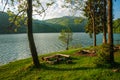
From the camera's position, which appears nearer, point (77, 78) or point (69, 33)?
point (77, 78)

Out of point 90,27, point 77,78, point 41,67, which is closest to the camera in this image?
point 77,78

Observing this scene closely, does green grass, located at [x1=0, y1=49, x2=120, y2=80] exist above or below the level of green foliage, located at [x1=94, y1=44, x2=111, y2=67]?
below

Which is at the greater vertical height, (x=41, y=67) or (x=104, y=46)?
(x=104, y=46)

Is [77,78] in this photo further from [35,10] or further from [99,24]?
[99,24]

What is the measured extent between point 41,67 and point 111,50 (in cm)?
694

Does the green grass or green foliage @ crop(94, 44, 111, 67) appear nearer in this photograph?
the green grass

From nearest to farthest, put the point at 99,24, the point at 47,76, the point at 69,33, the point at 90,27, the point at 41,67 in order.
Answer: the point at 47,76 < the point at 41,67 < the point at 99,24 < the point at 90,27 < the point at 69,33

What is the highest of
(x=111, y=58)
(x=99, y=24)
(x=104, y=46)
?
(x=99, y=24)

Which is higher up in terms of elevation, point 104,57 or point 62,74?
point 104,57

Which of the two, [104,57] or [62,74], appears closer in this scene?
[62,74]

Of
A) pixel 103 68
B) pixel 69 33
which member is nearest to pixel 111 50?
pixel 103 68

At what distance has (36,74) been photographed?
53.8ft

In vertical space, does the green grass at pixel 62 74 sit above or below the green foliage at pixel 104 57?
below

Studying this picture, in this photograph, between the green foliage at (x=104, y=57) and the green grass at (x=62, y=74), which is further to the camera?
the green foliage at (x=104, y=57)
